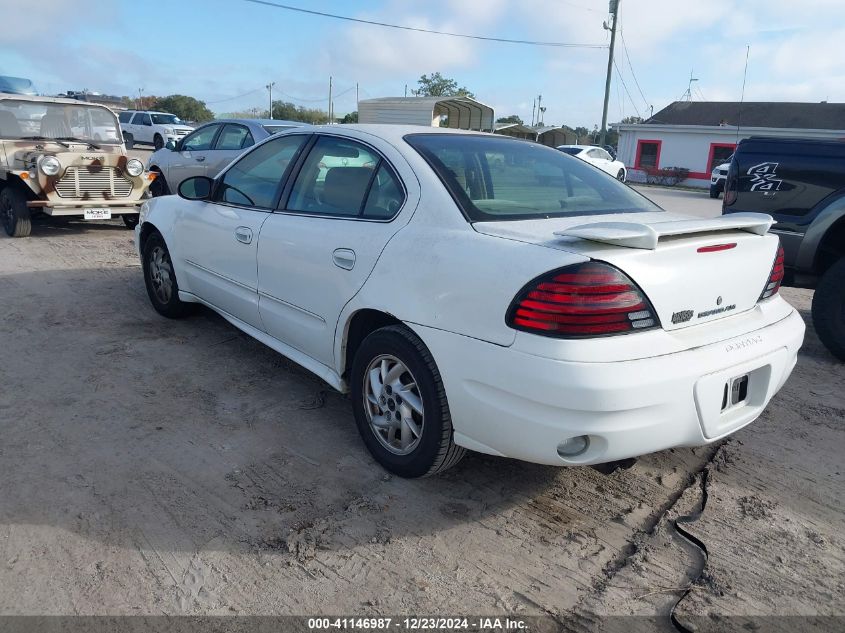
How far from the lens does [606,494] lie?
123 inches

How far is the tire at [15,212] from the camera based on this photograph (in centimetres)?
873

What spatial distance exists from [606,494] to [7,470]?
2.85 metres

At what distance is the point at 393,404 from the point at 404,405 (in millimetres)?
87

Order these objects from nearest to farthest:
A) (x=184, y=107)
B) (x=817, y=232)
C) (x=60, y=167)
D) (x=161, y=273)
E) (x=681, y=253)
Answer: (x=681, y=253) → (x=817, y=232) → (x=161, y=273) → (x=60, y=167) → (x=184, y=107)

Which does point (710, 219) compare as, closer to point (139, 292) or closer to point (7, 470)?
point (7, 470)

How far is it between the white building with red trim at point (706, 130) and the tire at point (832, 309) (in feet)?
102

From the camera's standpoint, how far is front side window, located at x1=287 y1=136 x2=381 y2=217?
3.44m

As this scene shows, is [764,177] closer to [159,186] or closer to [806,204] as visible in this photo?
[806,204]

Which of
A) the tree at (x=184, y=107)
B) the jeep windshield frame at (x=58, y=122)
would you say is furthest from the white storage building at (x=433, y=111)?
the tree at (x=184, y=107)

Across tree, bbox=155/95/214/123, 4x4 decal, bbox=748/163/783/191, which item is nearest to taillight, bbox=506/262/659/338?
4x4 decal, bbox=748/163/783/191

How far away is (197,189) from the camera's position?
4.68 m

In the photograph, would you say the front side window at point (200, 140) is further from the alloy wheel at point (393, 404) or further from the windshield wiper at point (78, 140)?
the alloy wheel at point (393, 404)

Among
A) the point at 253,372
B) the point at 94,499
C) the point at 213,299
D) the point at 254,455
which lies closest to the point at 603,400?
the point at 254,455

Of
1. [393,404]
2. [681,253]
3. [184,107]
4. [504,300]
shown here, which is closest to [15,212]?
[393,404]
